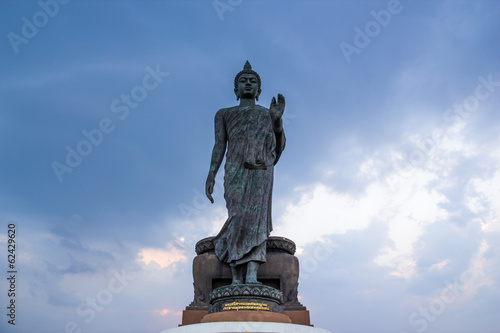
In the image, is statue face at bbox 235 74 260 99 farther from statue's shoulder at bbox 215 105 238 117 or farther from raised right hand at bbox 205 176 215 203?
raised right hand at bbox 205 176 215 203

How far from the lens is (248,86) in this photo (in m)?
11.3

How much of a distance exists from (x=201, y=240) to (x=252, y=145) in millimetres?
2461

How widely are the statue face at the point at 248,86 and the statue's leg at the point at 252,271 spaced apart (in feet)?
12.7

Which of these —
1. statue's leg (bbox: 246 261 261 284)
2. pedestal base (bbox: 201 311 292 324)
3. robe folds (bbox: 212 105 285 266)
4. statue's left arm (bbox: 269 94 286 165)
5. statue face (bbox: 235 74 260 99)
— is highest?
statue face (bbox: 235 74 260 99)

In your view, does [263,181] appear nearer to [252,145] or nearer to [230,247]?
[252,145]

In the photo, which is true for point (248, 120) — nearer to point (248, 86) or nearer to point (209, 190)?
point (248, 86)

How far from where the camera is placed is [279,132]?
36.1ft

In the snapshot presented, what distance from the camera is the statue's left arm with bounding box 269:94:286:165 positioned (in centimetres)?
1039

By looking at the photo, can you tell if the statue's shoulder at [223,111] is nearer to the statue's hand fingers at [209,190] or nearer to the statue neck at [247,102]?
the statue neck at [247,102]

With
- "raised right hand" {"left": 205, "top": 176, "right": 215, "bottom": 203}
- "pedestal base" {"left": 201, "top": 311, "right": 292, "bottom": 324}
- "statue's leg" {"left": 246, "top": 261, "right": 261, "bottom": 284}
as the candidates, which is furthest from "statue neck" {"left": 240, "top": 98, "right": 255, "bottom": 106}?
"pedestal base" {"left": 201, "top": 311, "right": 292, "bottom": 324}

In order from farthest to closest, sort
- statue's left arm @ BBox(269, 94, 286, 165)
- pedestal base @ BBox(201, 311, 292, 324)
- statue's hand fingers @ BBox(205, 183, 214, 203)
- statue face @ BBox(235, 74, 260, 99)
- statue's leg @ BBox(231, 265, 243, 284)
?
statue face @ BBox(235, 74, 260, 99)
statue's hand fingers @ BBox(205, 183, 214, 203)
statue's left arm @ BBox(269, 94, 286, 165)
statue's leg @ BBox(231, 265, 243, 284)
pedestal base @ BBox(201, 311, 292, 324)

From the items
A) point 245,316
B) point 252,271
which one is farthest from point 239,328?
point 252,271

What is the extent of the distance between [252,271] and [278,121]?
10.7ft

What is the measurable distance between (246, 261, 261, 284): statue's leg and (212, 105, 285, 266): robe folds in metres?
0.10
